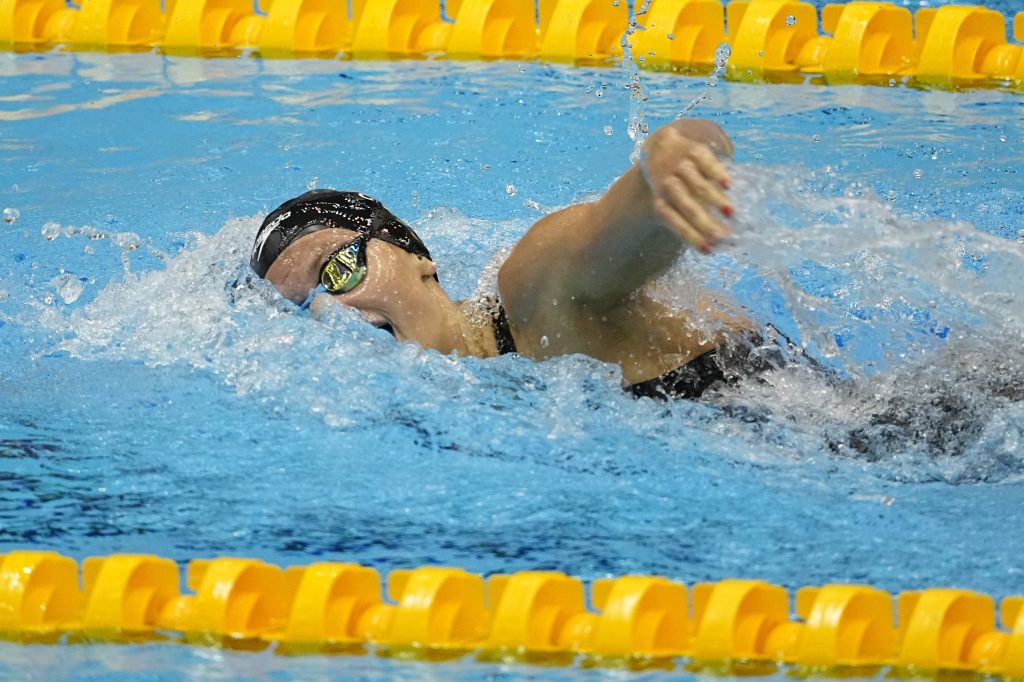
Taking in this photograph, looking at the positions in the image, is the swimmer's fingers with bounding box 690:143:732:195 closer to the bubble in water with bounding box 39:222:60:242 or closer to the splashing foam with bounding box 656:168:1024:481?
the splashing foam with bounding box 656:168:1024:481

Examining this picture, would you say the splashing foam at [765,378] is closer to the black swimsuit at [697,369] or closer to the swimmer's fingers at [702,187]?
the black swimsuit at [697,369]

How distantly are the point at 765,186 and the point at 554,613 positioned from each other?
68cm

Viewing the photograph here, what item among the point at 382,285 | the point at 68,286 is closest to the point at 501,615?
the point at 382,285

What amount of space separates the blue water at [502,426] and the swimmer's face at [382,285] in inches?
1.7

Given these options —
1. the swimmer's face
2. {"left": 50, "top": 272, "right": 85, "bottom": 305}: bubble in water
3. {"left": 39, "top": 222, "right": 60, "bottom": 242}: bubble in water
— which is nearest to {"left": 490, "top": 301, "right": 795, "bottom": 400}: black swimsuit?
the swimmer's face

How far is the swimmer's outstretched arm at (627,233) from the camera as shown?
1.77m

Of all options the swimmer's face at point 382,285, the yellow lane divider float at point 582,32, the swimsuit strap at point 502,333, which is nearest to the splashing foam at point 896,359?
the swimsuit strap at point 502,333

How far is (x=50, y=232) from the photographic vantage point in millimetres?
3652

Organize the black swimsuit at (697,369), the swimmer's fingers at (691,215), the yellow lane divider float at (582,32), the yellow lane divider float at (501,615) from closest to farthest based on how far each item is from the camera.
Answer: the swimmer's fingers at (691,215)
the yellow lane divider float at (501,615)
the black swimsuit at (697,369)
the yellow lane divider float at (582,32)

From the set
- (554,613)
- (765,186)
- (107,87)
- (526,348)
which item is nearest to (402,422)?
(526,348)

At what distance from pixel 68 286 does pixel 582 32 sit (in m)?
2.22

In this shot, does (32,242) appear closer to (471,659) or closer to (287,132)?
(287,132)

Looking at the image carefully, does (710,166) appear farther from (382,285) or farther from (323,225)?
(323,225)

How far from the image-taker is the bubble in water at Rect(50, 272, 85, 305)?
10.9ft
